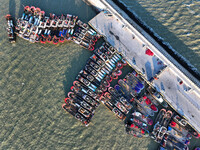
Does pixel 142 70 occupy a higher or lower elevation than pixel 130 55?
lower

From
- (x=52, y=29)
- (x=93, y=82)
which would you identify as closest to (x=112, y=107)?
(x=93, y=82)

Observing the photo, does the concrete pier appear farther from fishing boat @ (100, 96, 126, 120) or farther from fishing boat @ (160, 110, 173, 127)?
fishing boat @ (100, 96, 126, 120)

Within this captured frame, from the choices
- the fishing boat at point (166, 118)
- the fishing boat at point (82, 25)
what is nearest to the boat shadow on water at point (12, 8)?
the fishing boat at point (82, 25)

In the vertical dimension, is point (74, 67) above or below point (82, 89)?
above

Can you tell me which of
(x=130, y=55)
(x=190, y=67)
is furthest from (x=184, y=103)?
(x=130, y=55)

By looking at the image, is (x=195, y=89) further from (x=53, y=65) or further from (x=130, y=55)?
(x=53, y=65)

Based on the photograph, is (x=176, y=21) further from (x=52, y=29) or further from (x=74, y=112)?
(x=74, y=112)

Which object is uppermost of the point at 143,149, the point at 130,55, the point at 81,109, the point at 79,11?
the point at 79,11
